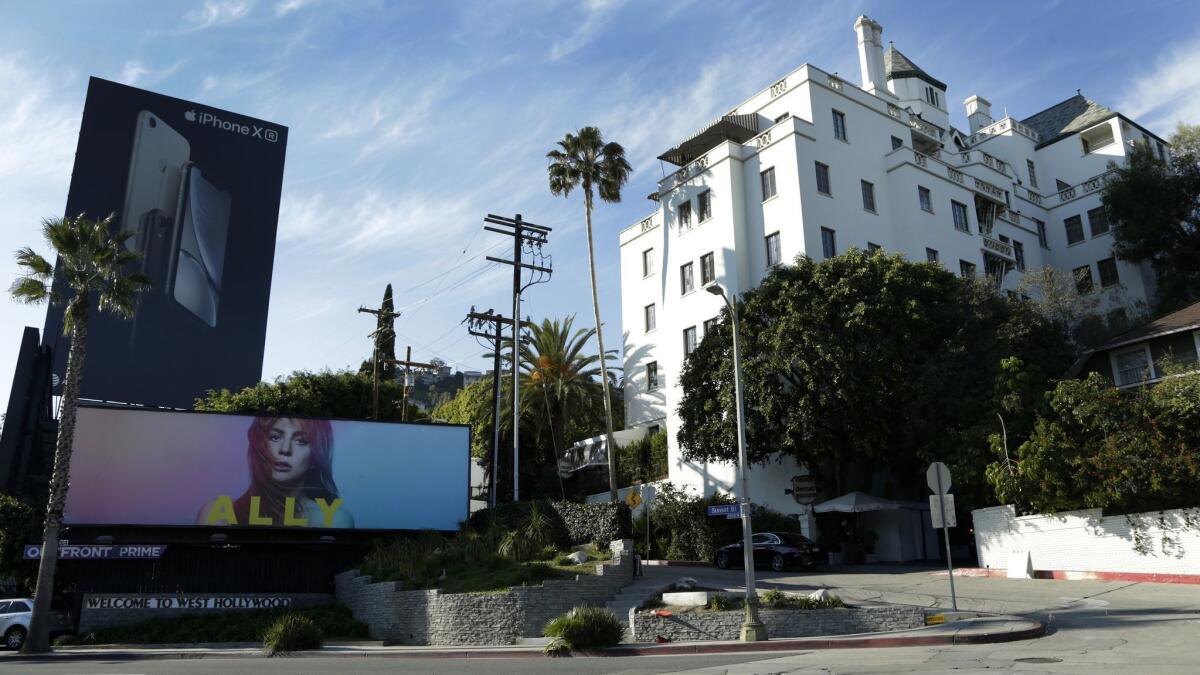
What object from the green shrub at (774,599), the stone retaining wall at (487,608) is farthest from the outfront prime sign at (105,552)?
the green shrub at (774,599)

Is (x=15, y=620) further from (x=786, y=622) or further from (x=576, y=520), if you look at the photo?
(x=786, y=622)

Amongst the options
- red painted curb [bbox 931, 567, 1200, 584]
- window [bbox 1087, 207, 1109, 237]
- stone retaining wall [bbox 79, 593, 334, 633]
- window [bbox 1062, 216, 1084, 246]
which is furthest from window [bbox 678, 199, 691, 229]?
stone retaining wall [bbox 79, 593, 334, 633]

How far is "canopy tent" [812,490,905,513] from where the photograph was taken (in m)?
33.3

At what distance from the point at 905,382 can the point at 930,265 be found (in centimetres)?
687

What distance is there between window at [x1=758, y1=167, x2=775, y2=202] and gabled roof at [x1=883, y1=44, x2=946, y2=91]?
21.2m

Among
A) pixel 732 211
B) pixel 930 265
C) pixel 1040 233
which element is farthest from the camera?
pixel 1040 233

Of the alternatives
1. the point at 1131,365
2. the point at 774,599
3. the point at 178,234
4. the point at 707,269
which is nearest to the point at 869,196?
the point at 707,269

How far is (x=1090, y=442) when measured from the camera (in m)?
25.0

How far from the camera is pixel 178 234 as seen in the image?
60.6 m

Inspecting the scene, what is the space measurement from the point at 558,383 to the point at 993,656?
35.8 m

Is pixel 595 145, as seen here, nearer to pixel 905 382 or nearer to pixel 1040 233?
pixel 905 382

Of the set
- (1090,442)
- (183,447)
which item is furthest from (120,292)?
(1090,442)

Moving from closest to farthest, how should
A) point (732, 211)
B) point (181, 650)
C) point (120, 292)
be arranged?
1. point (181, 650)
2. point (120, 292)
3. point (732, 211)

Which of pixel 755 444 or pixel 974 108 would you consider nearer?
pixel 755 444
